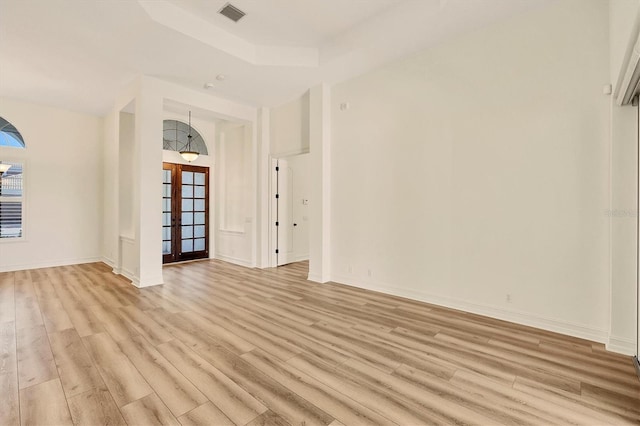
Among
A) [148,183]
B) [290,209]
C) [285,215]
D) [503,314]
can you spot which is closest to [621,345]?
[503,314]

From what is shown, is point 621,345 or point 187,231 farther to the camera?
point 187,231

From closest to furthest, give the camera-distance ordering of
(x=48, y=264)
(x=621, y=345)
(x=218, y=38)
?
(x=621, y=345)
(x=218, y=38)
(x=48, y=264)

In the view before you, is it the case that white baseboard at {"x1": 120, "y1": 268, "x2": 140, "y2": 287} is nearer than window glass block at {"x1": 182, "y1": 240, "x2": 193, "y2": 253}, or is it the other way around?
white baseboard at {"x1": 120, "y1": 268, "x2": 140, "y2": 287}

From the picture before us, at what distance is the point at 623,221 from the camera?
2701 mm

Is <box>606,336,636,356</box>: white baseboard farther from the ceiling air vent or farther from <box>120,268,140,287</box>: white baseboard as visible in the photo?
<box>120,268,140,287</box>: white baseboard

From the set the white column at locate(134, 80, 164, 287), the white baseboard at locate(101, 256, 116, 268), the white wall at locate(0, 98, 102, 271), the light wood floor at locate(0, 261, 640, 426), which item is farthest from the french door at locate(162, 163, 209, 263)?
the light wood floor at locate(0, 261, 640, 426)

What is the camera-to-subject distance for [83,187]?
7211 mm

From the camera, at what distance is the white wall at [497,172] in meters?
3.00

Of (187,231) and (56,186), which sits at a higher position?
(56,186)

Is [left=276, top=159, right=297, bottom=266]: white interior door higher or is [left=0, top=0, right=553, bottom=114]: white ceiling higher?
[left=0, top=0, right=553, bottom=114]: white ceiling

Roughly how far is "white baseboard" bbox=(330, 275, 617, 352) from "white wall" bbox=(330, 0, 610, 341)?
0.04 feet

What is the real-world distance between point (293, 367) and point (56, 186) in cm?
751

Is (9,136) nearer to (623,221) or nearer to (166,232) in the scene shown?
(166,232)

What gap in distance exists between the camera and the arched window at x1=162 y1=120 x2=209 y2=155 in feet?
23.5
